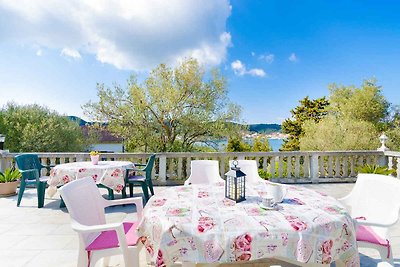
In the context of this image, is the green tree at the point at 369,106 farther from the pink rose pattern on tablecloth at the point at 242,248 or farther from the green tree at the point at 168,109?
the pink rose pattern on tablecloth at the point at 242,248

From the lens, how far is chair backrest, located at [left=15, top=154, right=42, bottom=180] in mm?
4384

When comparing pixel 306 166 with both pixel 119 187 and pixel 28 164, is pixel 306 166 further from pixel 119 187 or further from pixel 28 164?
pixel 28 164

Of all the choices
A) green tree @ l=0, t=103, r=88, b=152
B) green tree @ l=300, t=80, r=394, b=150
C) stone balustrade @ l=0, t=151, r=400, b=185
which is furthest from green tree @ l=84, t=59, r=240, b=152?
green tree @ l=300, t=80, r=394, b=150

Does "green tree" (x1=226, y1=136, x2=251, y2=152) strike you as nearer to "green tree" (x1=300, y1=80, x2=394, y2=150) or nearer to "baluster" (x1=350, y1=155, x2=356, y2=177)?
"green tree" (x1=300, y1=80, x2=394, y2=150)

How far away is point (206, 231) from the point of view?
142cm

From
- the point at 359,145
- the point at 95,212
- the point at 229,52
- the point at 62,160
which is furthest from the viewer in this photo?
the point at 229,52

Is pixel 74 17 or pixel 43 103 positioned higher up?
pixel 74 17

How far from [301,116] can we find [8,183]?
69.1 feet

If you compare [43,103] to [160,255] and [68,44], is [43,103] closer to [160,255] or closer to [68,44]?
[68,44]

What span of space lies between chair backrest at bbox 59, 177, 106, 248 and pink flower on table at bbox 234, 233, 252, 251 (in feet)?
3.46

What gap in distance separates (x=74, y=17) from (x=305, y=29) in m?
7.42

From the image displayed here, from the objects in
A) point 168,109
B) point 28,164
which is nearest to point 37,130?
point 168,109

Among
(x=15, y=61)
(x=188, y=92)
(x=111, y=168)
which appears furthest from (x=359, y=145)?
(x=15, y=61)

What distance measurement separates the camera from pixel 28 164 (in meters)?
4.65
